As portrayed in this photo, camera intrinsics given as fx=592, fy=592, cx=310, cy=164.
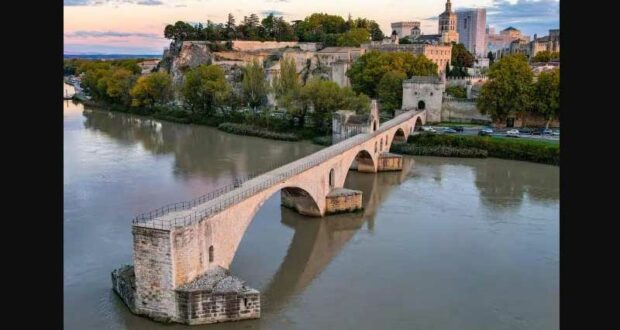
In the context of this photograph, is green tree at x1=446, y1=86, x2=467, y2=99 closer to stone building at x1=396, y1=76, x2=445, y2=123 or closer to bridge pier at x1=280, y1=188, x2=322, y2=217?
stone building at x1=396, y1=76, x2=445, y2=123

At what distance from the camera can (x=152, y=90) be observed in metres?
49.6

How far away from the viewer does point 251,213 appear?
49.1 ft

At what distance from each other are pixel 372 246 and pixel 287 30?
53.3 metres

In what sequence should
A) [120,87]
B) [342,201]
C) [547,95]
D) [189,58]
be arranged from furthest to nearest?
[189,58] → [120,87] → [547,95] → [342,201]

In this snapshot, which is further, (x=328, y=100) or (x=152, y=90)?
(x=152, y=90)

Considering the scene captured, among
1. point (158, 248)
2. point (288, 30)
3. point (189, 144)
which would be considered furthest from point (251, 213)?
point (288, 30)

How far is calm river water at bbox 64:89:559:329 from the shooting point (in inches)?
504

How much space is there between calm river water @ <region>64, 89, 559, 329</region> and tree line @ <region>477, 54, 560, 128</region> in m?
7.54

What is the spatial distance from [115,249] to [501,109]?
28.3m

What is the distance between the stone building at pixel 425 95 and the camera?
4081 centimetres

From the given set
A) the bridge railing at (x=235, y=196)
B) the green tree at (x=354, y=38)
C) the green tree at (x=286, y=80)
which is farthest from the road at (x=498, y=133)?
the green tree at (x=354, y=38)

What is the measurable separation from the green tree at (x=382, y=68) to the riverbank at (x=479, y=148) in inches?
466

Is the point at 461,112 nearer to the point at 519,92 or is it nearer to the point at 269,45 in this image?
the point at 519,92

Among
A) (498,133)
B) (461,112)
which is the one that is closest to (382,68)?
(461,112)
